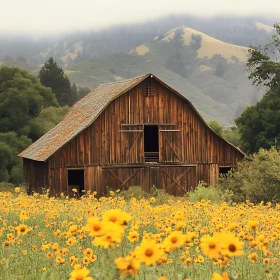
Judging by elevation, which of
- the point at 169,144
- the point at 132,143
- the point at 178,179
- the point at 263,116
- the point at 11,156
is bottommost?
the point at 178,179

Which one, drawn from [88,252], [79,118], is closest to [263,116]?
[79,118]

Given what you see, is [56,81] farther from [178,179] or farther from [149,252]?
[149,252]

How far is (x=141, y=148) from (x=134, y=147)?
15.2 inches

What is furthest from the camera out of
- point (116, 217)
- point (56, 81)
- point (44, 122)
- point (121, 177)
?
point (56, 81)

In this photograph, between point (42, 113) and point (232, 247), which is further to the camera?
point (42, 113)

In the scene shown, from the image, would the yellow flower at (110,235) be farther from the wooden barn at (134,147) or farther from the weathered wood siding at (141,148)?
the weathered wood siding at (141,148)

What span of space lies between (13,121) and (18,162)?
445 cm

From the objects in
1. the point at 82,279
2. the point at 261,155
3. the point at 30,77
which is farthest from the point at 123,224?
the point at 30,77

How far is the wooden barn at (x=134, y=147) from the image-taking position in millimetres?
31047

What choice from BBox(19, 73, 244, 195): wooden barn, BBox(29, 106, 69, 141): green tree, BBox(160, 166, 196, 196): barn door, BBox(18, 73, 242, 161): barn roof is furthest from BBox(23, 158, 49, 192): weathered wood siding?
BBox(29, 106, 69, 141): green tree

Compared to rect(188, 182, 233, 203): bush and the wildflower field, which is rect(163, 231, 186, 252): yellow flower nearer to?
the wildflower field

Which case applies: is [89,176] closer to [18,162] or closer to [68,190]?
[68,190]

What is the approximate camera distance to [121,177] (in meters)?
31.8

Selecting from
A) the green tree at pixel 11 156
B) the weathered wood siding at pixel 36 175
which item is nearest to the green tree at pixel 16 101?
the green tree at pixel 11 156
